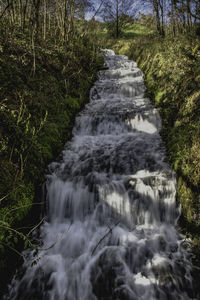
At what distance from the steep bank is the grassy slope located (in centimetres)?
297

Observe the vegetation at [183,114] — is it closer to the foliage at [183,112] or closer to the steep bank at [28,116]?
the foliage at [183,112]

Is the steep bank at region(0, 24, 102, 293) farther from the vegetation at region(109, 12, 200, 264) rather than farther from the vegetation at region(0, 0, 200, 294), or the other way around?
the vegetation at region(109, 12, 200, 264)

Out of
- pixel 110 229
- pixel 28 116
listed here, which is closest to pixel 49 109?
pixel 28 116

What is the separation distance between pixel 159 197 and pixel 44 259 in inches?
102

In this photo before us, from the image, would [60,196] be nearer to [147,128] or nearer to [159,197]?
[159,197]

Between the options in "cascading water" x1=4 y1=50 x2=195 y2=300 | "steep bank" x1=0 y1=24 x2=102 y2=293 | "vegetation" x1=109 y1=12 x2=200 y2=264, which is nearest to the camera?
"cascading water" x1=4 y1=50 x2=195 y2=300

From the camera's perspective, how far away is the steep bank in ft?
10.2

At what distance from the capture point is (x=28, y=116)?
Result: 459cm

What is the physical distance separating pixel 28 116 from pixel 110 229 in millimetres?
3289

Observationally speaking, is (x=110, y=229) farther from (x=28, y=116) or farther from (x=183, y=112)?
(x=183, y=112)

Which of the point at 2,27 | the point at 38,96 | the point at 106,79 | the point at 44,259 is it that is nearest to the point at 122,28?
the point at 106,79

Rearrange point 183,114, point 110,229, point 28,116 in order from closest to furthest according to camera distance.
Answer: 1. point 110,229
2. point 28,116
3. point 183,114

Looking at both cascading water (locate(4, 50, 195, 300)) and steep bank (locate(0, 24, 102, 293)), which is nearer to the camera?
cascading water (locate(4, 50, 195, 300))

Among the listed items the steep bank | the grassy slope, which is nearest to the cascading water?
the grassy slope
